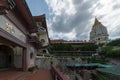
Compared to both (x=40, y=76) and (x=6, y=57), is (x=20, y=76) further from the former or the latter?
(x=6, y=57)

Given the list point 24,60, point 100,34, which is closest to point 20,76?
point 24,60

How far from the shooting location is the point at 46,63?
20062mm

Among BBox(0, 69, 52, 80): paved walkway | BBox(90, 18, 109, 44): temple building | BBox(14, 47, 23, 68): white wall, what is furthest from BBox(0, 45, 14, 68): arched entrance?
BBox(90, 18, 109, 44): temple building

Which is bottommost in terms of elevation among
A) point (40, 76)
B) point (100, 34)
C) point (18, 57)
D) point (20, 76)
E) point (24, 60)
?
point (40, 76)

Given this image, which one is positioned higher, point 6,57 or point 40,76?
point 6,57

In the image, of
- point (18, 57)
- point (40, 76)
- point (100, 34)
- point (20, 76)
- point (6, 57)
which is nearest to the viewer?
point (20, 76)

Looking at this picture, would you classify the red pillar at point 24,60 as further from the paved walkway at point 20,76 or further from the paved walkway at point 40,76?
the paved walkway at point 20,76

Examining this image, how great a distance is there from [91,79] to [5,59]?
42.2 ft

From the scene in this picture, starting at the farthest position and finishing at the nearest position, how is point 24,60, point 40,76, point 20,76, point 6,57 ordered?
point 6,57, point 24,60, point 40,76, point 20,76

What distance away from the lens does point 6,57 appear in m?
10.3

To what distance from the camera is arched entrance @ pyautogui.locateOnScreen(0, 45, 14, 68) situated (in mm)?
9845

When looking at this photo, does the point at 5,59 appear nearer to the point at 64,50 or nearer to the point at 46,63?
→ the point at 46,63

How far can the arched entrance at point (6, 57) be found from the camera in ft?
32.3

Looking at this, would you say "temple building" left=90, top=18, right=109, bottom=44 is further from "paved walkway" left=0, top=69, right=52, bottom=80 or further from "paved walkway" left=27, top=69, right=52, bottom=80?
"paved walkway" left=0, top=69, right=52, bottom=80
